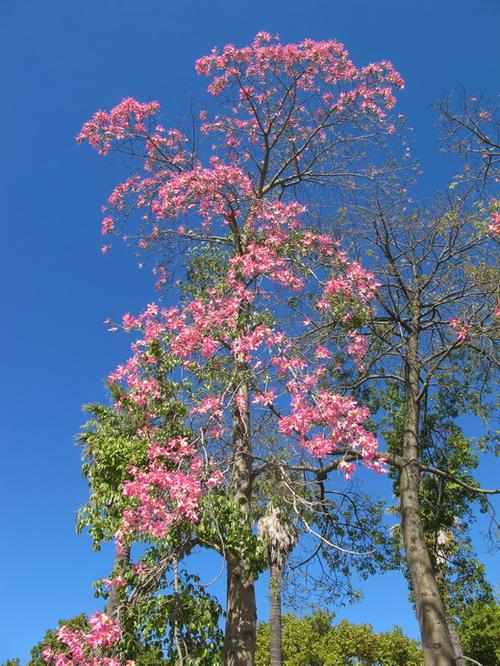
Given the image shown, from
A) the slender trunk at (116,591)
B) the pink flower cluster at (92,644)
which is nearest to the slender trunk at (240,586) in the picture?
the slender trunk at (116,591)

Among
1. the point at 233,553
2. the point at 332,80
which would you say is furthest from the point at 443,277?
the point at 233,553

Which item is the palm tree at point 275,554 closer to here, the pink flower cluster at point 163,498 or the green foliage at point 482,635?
the pink flower cluster at point 163,498

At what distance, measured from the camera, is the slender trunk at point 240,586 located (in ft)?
23.9

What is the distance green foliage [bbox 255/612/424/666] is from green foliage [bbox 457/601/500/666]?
2.74 meters

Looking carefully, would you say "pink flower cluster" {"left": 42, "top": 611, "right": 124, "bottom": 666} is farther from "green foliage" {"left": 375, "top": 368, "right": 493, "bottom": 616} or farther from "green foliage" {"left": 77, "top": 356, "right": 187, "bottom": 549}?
"green foliage" {"left": 375, "top": 368, "right": 493, "bottom": 616}

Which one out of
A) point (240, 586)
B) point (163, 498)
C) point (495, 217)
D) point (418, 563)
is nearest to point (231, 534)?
point (163, 498)

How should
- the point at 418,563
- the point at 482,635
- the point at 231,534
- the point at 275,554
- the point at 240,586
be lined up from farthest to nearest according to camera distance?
the point at 482,635
the point at 275,554
the point at 418,563
the point at 240,586
the point at 231,534

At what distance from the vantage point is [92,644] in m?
6.35

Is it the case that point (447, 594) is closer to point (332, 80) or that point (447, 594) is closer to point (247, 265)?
point (247, 265)

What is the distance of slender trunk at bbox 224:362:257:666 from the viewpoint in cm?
727

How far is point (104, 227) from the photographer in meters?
11.1

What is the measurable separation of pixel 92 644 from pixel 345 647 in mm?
25324

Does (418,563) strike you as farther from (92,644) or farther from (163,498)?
(92,644)

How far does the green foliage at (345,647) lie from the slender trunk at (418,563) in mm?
19219
